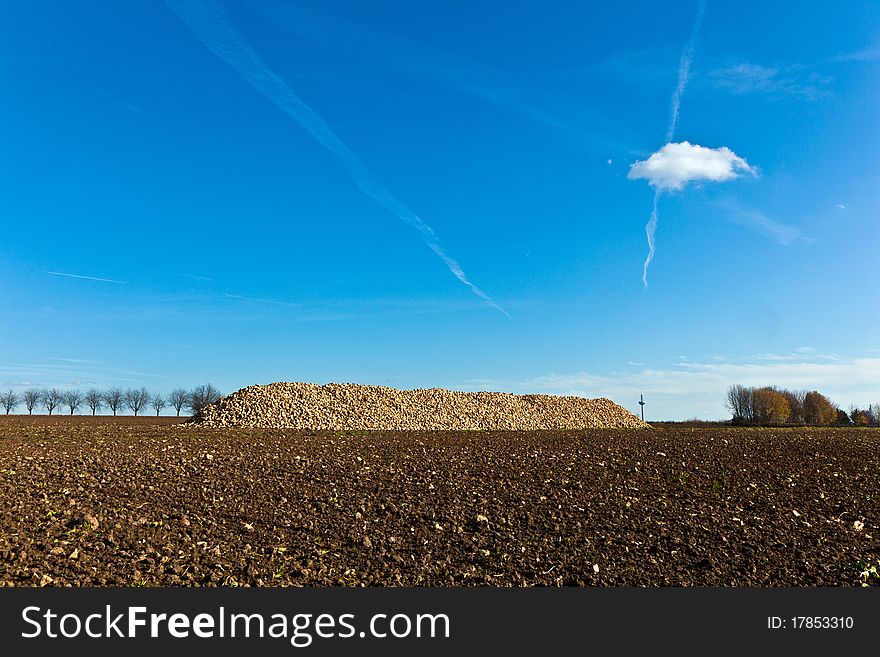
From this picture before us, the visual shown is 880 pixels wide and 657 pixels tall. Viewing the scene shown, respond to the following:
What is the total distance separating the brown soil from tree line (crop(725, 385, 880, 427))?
180ft

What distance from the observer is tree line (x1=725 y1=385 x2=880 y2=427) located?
66000 mm

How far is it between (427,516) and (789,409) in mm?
72817

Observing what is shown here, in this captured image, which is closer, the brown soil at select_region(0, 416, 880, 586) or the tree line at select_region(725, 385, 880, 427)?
the brown soil at select_region(0, 416, 880, 586)

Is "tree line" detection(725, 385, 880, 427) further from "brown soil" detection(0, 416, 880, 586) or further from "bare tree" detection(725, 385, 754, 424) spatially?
"brown soil" detection(0, 416, 880, 586)

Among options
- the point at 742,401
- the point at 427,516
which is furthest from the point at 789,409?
the point at 427,516

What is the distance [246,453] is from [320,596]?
845 centimetres

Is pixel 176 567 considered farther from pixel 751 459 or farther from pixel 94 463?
pixel 751 459

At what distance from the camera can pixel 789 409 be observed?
70812 millimetres

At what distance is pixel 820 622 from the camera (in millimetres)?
7324

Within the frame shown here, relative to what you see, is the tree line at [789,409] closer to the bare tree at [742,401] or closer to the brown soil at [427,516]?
the bare tree at [742,401]

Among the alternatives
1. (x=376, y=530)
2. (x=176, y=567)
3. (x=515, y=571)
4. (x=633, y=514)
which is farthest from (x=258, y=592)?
(x=633, y=514)

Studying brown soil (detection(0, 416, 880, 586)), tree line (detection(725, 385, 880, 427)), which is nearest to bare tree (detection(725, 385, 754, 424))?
tree line (detection(725, 385, 880, 427))

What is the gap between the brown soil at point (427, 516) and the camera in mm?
8289

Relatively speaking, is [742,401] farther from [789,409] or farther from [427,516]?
[427,516]
